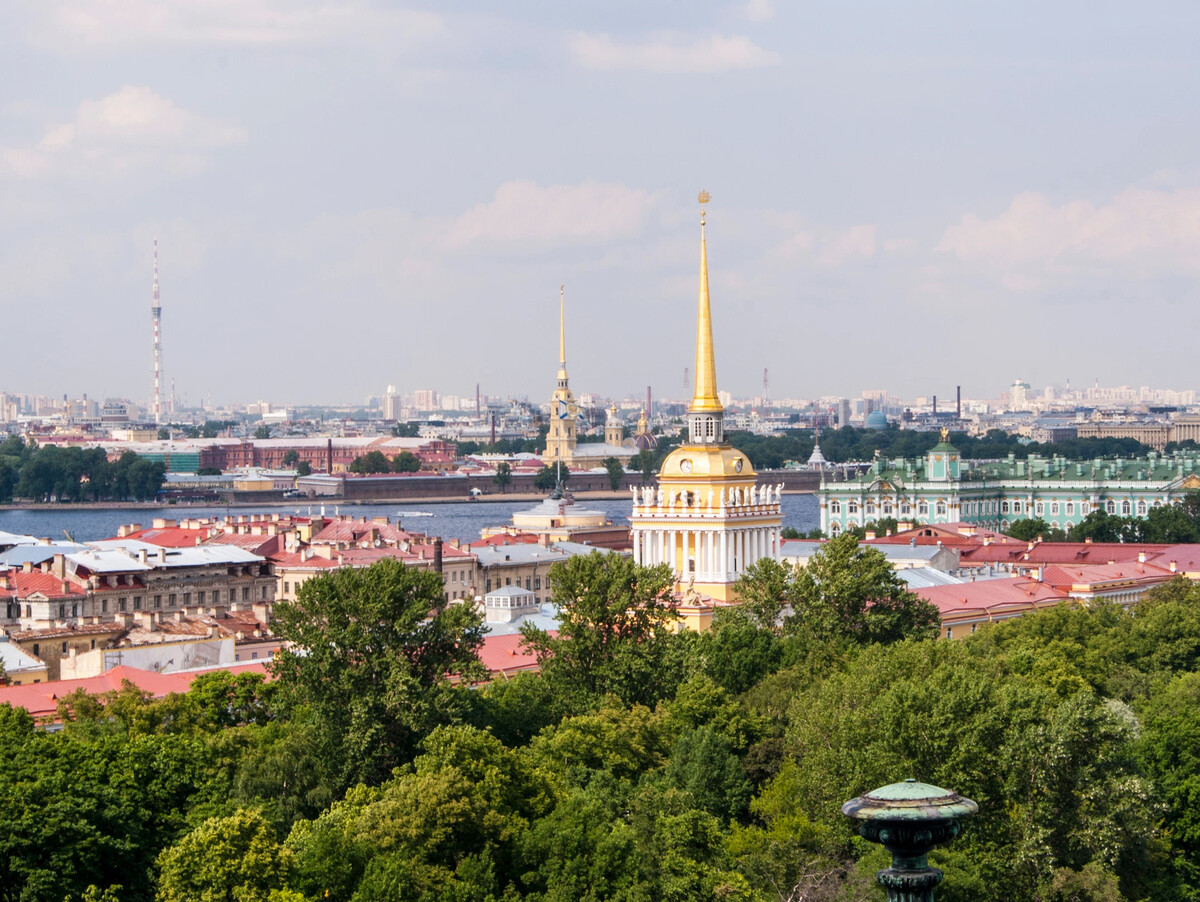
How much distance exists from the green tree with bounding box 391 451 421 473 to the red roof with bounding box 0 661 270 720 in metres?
138

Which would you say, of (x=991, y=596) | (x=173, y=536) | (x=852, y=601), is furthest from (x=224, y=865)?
(x=173, y=536)

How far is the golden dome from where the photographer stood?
120 ft

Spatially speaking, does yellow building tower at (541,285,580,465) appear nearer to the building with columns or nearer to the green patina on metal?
the building with columns

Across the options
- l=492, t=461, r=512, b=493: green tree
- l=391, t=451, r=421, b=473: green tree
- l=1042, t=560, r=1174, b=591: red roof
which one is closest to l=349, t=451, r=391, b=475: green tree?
l=391, t=451, r=421, b=473: green tree

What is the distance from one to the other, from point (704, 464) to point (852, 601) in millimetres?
6289

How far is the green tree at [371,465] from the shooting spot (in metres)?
169

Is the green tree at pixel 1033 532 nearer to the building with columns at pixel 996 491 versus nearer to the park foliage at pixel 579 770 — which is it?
the building with columns at pixel 996 491

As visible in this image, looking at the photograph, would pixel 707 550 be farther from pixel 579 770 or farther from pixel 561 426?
pixel 561 426

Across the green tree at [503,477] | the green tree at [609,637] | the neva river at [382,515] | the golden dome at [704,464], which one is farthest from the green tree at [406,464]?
the green tree at [609,637]

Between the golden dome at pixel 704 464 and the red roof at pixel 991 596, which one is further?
the red roof at pixel 991 596

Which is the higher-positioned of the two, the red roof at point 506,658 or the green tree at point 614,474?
the red roof at point 506,658

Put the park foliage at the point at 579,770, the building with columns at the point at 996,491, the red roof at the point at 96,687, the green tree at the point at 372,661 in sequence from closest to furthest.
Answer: the park foliage at the point at 579,770
the green tree at the point at 372,661
the red roof at the point at 96,687
the building with columns at the point at 996,491

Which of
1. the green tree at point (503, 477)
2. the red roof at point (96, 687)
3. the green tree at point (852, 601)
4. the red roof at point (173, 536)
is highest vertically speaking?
the green tree at point (852, 601)

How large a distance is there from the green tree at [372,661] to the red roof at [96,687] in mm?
2855
